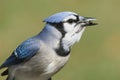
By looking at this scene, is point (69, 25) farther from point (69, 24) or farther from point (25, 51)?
point (25, 51)

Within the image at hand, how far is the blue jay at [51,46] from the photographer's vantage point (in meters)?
5.19

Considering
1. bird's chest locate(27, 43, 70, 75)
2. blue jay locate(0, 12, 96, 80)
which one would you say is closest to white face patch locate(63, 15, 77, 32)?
blue jay locate(0, 12, 96, 80)

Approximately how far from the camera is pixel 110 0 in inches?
425

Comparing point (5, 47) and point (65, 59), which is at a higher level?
point (65, 59)

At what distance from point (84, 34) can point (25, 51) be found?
3778 mm

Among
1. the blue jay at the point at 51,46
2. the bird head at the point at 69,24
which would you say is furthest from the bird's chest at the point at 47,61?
the bird head at the point at 69,24

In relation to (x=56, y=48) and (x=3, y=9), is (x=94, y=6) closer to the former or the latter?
(x=3, y=9)

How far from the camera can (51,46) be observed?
17.2ft

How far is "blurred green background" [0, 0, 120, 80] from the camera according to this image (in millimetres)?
7980

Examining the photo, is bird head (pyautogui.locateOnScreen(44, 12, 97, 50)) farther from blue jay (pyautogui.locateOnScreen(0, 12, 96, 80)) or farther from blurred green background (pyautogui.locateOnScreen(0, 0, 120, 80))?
blurred green background (pyautogui.locateOnScreen(0, 0, 120, 80))

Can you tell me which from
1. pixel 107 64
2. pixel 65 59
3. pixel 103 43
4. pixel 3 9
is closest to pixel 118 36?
pixel 103 43

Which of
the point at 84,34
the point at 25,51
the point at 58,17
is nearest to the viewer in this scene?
the point at 58,17

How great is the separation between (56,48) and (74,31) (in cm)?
18

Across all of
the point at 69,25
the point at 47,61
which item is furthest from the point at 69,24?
the point at 47,61
